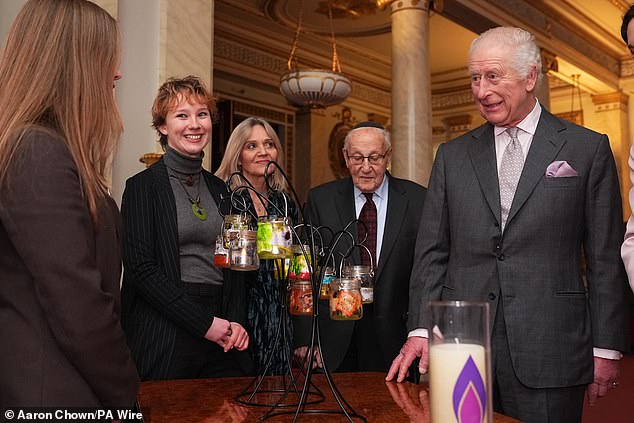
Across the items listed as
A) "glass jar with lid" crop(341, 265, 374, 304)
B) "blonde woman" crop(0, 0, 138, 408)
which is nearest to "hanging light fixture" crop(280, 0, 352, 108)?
"glass jar with lid" crop(341, 265, 374, 304)

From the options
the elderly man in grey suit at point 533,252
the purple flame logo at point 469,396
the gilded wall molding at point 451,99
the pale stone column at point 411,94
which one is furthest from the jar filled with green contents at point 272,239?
the gilded wall molding at point 451,99

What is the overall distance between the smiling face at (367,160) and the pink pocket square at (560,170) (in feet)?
3.26

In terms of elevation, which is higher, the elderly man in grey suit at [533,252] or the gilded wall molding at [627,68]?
the gilded wall molding at [627,68]

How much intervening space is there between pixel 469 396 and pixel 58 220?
2.35 ft

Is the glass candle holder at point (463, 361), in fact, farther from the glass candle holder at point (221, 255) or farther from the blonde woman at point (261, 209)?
the blonde woman at point (261, 209)

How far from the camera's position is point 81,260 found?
1136 mm

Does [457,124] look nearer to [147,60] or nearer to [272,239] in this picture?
[147,60]

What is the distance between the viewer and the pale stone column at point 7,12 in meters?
3.10

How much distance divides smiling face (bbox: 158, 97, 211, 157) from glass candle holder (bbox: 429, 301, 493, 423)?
1.72 m

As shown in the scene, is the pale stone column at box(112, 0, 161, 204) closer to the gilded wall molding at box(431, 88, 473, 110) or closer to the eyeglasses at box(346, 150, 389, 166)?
the eyeglasses at box(346, 150, 389, 166)

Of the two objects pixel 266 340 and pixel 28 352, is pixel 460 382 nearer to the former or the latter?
pixel 28 352

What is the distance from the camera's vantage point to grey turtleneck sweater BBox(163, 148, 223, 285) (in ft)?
7.54

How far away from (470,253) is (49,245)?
1361 millimetres

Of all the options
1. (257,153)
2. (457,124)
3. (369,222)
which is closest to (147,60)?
(257,153)
